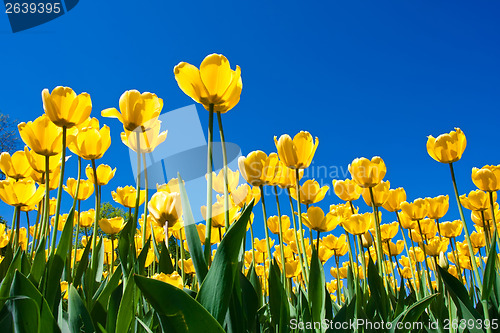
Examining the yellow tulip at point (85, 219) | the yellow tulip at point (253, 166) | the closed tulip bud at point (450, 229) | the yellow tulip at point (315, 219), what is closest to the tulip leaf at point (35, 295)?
the yellow tulip at point (253, 166)

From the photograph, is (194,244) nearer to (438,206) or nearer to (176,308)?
(176,308)

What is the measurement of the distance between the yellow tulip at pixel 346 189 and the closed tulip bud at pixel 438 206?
588 mm

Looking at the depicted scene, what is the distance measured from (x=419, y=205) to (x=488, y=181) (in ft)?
1.59

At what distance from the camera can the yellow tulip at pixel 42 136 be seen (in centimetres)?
166

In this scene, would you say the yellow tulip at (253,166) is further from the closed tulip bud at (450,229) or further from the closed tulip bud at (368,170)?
the closed tulip bud at (450,229)

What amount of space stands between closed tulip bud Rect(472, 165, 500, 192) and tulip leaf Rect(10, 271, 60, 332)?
8.80ft

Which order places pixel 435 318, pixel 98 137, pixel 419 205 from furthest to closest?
pixel 419 205 → pixel 435 318 → pixel 98 137

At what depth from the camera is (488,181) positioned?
260 centimetres

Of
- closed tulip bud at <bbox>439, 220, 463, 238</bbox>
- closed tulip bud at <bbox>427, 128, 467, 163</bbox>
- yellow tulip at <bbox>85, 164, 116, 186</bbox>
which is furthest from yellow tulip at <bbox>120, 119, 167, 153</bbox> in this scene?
closed tulip bud at <bbox>439, 220, 463, 238</bbox>

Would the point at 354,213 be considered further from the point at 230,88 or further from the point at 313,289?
the point at 230,88

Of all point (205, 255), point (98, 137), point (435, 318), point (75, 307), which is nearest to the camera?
point (205, 255)

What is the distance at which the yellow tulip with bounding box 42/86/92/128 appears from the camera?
152 centimetres

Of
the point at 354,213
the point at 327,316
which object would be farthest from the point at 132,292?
the point at 354,213

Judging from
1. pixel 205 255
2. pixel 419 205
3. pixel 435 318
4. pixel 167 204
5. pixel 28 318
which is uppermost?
pixel 419 205
